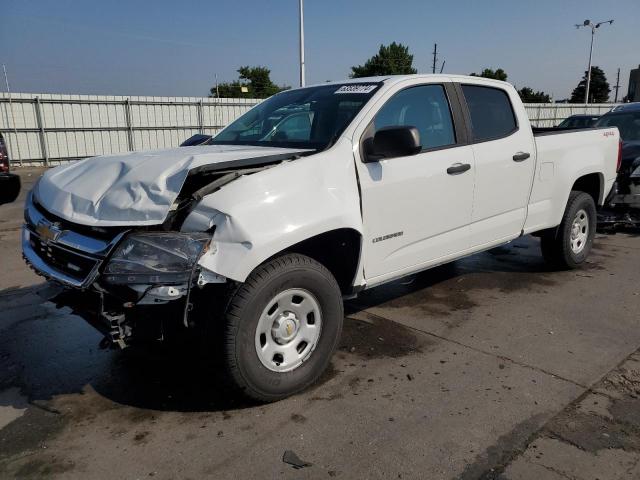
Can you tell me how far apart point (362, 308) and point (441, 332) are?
0.81 m

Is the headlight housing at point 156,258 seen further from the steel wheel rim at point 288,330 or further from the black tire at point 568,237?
the black tire at point 568,237

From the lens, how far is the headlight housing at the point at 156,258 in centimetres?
251

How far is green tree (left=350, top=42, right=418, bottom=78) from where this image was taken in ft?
183

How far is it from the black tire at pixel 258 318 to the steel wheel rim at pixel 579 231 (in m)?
3.52

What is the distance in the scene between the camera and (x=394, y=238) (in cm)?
356

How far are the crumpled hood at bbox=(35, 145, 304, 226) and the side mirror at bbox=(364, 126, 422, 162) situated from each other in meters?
0.47

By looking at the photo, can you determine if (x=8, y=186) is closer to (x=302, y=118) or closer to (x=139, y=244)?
(x=302, y=118)

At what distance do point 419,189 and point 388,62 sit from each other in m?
55.9

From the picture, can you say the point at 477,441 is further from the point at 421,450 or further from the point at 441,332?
the point at 441,332

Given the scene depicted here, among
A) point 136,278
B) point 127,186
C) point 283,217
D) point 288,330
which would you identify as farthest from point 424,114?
point 136,278

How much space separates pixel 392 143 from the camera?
323 cm

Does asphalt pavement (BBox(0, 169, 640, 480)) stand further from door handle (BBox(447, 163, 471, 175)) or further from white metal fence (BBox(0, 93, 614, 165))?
white metal fence (BBox(0, 93, 614, 165))

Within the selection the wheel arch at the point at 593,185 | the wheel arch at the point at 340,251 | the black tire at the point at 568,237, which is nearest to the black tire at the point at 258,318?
the wheel arch at the point at 340,251

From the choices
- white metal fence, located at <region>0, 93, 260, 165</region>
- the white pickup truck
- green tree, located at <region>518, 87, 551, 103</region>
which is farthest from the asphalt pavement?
green tree, located at <region>518, 87, 551, 103</region>
